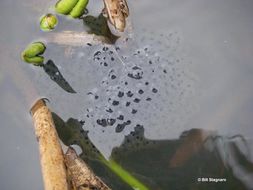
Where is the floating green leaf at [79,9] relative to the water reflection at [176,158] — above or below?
above

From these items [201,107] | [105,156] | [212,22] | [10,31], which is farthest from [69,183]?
[212,22]

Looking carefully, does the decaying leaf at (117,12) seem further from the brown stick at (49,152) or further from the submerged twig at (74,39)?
the brown stick at (49,152)

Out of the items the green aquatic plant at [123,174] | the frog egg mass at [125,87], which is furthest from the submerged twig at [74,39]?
the green aquatic plant at [123,174]

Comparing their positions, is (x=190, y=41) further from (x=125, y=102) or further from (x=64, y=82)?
(x=64, y=82)

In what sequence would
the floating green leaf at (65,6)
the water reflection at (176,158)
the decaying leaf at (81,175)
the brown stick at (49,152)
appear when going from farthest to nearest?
the floating green leaf at (65,6), the water reflection at (176,158), the decaying leaf at (81,175), the brown stick at (49,152)

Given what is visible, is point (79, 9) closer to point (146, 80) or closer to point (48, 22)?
point (48, 22)

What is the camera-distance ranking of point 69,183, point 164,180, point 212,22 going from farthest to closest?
point 212,22 < point 164,180 < point 69,183
